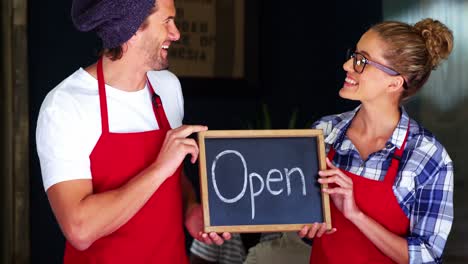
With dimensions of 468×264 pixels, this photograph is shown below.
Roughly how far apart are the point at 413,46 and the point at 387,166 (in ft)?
1.25

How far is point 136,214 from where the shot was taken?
230 cm

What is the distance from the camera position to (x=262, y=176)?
231 cm

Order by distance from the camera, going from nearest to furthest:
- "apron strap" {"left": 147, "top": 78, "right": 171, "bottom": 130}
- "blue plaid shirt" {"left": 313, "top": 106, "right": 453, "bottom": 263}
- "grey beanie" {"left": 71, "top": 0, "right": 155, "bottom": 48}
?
1. "grey beanie" {"left": 71, "top": 0, "right": 155, "bottom": 48}
2. "blue plaid shirt" {"left": 313, "top": 106, "right": 453, "bottom": 263}
3. "apron strap" {"left": 147, "top": 78, "right": 171, "bottom": 130}

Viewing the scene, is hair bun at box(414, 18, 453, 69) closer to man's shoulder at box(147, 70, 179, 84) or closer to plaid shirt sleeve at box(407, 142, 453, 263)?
plaid shirt sleeve at box(407, 142, 453, 263)

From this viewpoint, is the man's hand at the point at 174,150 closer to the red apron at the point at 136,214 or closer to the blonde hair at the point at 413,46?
the red apron at the point at 136,214

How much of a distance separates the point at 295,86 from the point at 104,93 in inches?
118

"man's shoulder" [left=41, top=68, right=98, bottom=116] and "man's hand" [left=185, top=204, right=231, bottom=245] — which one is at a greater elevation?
"man's shoulder" [left=41, top=68, right=98, bottom=116]

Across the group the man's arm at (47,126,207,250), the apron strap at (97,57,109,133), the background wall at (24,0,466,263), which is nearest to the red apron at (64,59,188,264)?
the apron strap at (97,57,109,133)

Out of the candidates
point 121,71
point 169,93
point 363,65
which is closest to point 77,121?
point 121,71

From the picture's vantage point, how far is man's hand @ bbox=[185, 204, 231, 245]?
2268mm

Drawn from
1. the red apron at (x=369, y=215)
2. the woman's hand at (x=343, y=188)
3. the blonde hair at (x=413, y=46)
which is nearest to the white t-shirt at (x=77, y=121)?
the woman's hand at (x=343, y=188)

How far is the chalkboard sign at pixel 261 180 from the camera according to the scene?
2254 mm

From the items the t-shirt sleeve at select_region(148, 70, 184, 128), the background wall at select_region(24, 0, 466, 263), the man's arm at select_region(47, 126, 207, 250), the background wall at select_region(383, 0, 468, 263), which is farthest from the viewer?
the background wall at select_region(24, 0, 466, 263)

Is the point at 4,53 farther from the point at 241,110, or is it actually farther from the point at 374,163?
the point at 374,163
